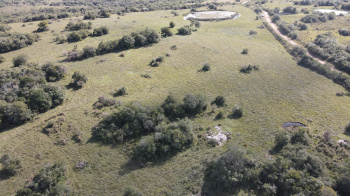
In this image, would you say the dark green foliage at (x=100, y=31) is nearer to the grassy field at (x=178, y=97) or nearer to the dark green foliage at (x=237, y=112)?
the grassy field at (x=178, y=97)

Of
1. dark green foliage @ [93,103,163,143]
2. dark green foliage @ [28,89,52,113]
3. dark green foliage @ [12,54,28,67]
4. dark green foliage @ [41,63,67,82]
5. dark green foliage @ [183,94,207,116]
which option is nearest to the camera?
dark green foliage @ [93,103,163,143]

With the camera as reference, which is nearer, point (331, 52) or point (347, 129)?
point (347, 129)

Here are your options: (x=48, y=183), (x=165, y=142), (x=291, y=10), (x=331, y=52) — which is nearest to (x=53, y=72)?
(x=48, y=183)

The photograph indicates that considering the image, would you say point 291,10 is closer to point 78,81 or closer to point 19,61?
point 78,81

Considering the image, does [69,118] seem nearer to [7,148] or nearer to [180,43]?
[7,148]

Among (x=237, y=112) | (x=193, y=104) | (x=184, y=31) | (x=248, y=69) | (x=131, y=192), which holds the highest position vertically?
(x=184, y=31)

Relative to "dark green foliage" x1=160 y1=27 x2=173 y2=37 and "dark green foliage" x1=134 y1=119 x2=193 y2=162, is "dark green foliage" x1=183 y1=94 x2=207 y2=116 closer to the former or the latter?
"dark green foliage" x1=134 y1=119 x2=193 y2=162

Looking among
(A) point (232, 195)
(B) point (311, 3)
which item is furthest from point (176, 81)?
(B) point (311, 3)

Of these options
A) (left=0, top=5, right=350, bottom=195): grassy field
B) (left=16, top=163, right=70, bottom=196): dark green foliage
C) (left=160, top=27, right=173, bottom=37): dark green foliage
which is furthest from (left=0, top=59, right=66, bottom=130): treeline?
(left=160, top=27, right=173, bottom=37): dark green foliage
